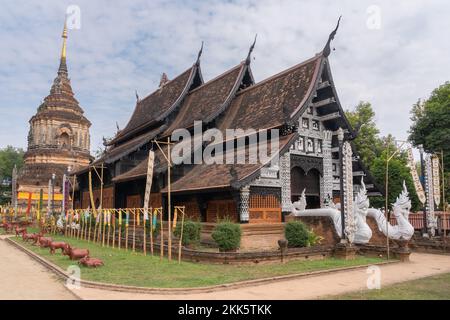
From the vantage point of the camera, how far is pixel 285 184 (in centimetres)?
1692

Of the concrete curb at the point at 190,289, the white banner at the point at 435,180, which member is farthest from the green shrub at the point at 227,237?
the white banner at the point at 435,180

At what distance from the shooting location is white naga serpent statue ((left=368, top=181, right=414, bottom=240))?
15.8 m

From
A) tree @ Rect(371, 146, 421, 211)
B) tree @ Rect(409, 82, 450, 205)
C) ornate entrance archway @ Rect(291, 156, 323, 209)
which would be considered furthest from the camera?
tree @ Rect(409, 82, 450, 205)

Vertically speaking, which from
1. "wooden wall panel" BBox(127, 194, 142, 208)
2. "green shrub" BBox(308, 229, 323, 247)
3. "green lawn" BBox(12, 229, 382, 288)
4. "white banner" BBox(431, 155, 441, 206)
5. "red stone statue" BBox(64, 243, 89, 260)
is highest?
"white banner" BBox(431, 155, 441, 206)

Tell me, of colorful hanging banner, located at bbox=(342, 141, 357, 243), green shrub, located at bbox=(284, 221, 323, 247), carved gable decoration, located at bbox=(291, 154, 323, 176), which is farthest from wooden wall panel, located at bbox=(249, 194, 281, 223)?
colorful hanging banner, located at bbox=(342, 141, 357, 243)

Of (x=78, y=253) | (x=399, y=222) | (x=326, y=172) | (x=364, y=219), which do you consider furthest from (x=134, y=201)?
(x=399, y=222)

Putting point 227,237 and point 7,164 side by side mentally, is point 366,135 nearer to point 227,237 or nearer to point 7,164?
point 227,237

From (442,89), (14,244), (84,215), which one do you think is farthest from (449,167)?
(14,244)

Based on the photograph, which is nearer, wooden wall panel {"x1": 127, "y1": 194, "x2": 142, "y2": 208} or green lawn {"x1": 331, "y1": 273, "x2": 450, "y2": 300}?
green lawn {"x1": 331, "y1": 273, "x2": 450, "y2": 300}

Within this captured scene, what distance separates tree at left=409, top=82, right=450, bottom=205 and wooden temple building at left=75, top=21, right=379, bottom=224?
15.4 metres

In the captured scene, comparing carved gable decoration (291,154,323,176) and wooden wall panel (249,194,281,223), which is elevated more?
carved gable decoration (291,154,323,176)

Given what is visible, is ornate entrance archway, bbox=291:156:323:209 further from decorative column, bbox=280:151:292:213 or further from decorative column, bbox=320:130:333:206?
decorative column, bbox=280:151:292:213

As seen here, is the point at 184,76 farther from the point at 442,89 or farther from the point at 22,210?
the point at 22,210

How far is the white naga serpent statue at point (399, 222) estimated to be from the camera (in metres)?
15.8
